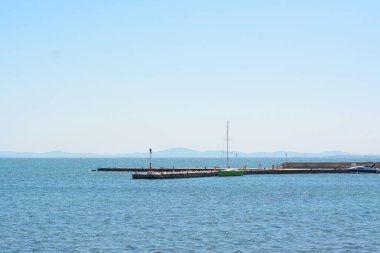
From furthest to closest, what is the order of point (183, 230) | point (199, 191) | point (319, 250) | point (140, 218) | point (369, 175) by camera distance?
1. point (369, 175)
2. point (199, 191)
3. point (140, 218)
4. point (183, 230)
5. point (319, 250)

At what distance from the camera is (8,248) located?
1722 inches

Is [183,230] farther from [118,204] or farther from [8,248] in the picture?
[118,204]

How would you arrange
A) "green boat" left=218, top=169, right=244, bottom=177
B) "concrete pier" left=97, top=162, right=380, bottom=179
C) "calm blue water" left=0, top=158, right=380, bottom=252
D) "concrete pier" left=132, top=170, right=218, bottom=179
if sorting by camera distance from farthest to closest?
"green boat" left=218, top=169, right=244, bottom=177 < "concrete pier" left=97, top=162, right=380, bottom=179 < "concrete pier" left=132, top=170, right=218, bottom=179 < "calm blue water" left=0, top=158, right=380, bottom=252

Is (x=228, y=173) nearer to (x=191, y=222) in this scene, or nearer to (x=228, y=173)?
(x=228, y=173)

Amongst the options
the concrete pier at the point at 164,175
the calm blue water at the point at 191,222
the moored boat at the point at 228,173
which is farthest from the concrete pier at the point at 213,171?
the calm blue water at the point at 191,222

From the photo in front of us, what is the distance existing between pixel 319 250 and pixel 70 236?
62.1ft

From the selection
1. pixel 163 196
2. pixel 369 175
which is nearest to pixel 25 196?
pixel 163 196

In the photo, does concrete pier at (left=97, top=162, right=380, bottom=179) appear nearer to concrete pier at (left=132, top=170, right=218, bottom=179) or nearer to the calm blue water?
concrete pier at (left=132, top=170, right=218, bottom=179)

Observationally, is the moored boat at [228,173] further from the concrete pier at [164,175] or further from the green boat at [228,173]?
the concrete pier at [164,175]

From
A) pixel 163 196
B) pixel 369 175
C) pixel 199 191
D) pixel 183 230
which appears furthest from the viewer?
pixel 369 175

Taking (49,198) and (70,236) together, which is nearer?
(70,236)

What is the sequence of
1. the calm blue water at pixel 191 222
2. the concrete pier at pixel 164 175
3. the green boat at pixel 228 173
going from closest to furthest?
the calm blue water at pixel 191 222 → the concrete pier at pixel 164 175 → the green boat at pixel 228 173

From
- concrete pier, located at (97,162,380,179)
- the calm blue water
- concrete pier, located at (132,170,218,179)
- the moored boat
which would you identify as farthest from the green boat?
the calm blue water

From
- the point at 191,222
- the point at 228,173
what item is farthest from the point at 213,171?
the point at 191,222
